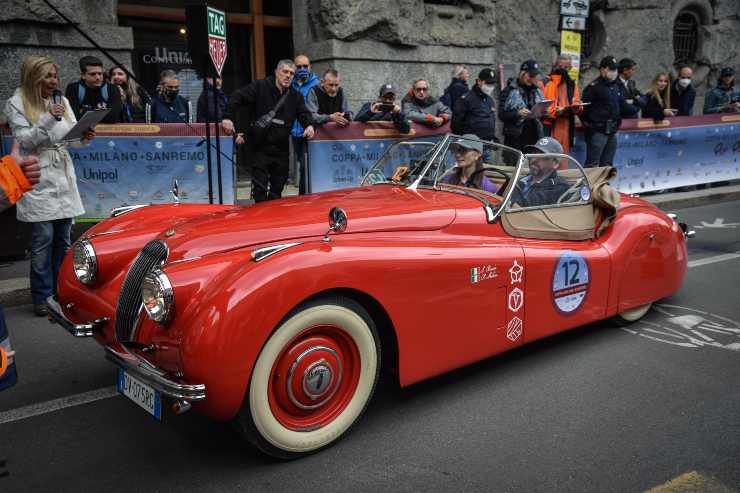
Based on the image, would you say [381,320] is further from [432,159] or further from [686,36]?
[686,36]

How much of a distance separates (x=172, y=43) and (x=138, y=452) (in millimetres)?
8699

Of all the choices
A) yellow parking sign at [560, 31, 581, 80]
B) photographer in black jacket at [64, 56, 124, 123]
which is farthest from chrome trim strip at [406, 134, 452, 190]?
yellow parking sign at [560, 31, 581, 80]

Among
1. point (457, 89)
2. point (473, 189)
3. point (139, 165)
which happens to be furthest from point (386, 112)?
point (473, 189)

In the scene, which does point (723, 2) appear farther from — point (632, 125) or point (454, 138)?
point (454, 138)

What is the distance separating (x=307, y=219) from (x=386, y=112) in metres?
5.23

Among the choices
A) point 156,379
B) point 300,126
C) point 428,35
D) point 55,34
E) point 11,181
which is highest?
point 428,35

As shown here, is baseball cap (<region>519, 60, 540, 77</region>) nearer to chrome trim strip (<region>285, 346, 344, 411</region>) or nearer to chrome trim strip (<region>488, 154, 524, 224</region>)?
chrome trim strip (<region>488, 154, 524, 224</region>)

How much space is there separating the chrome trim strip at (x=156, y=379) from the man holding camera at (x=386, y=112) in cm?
564

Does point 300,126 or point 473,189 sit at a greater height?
point 300,126

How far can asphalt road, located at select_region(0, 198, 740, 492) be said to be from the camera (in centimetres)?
253

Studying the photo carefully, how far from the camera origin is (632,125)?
32.1 ft

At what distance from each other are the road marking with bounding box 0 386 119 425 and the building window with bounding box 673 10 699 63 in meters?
16.6

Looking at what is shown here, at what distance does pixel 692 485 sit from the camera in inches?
97.2

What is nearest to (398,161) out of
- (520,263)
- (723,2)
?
(520,263)
